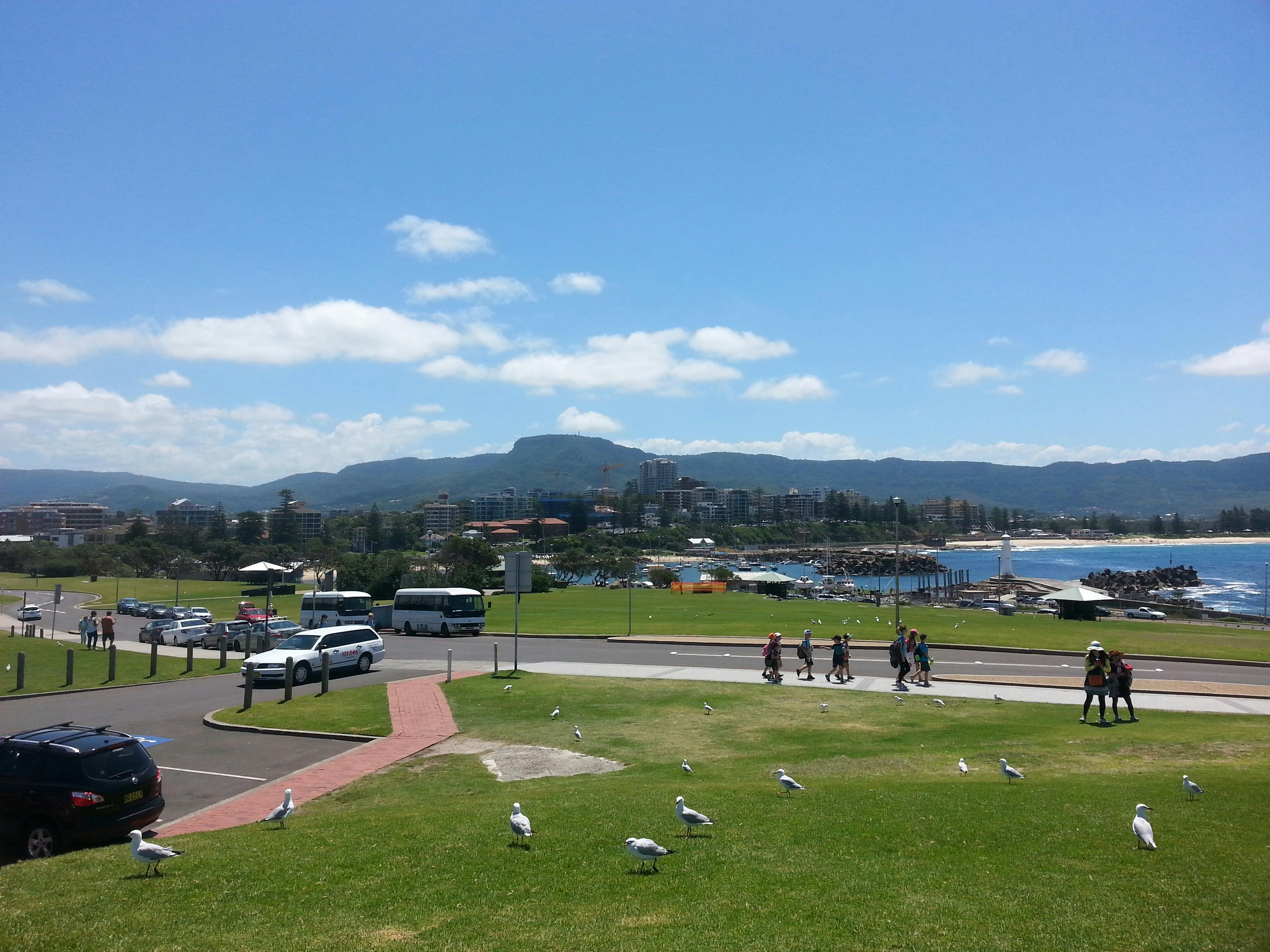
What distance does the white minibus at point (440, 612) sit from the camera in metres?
43.4

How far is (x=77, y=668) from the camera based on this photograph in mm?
29719

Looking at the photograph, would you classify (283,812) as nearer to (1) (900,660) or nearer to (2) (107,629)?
(1) (900,660)

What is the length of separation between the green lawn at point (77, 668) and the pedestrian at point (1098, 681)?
2810 cm

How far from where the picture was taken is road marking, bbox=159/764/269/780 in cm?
1523

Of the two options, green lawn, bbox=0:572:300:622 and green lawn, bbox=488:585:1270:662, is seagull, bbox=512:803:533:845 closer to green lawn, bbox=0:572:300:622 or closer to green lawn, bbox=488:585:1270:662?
green lawn, bbox=488:585:1270:662

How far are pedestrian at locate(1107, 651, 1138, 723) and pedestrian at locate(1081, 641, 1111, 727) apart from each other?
127mm

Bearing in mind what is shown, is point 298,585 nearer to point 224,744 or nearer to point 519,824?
point 224,744

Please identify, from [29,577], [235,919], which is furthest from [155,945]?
[29,577]

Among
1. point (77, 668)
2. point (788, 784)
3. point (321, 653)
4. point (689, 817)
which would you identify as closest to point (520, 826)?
point (689, 817)

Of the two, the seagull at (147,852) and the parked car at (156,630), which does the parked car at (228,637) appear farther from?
the seagull at (147,852)

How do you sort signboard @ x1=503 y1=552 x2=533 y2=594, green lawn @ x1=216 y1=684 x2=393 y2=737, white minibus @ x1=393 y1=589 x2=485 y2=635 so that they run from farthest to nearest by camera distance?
white minibus @ x1=393 y1=589 x2=485 y2=635
signboard @ x1=503 y1=552 x2=533 y2=594
green lawn @ x1=216 y1=684 x2=393 y2=737

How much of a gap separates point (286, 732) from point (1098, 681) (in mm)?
18716

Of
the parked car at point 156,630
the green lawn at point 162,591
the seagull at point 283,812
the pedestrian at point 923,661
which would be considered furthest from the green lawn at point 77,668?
the pedestrian at point 923,661

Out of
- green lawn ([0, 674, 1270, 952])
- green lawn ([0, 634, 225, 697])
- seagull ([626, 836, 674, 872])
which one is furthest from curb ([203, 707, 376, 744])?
seagull ([626, 836, 674, 872])
